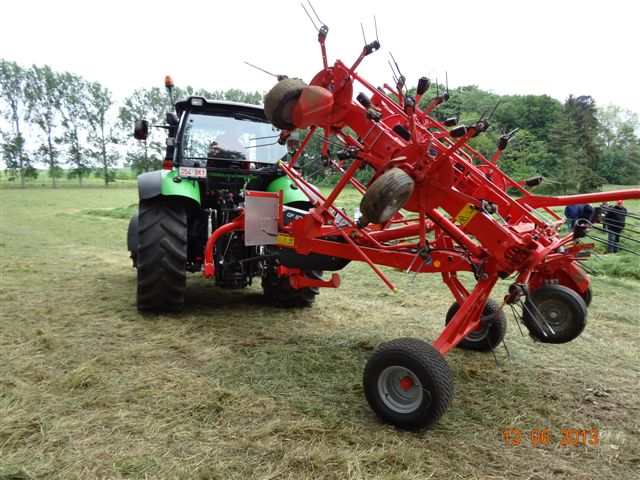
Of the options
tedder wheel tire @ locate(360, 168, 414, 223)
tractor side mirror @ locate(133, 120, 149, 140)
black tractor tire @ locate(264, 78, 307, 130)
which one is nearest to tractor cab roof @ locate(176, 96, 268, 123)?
tractor side mirror @ locate(133, 120, 149, 140)

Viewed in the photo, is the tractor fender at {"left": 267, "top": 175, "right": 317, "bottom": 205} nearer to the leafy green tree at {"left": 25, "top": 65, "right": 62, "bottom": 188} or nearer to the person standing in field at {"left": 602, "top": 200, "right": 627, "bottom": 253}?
the person standing in field at {"left": 602, "top": 200, "right": 627, "bottom": 253}

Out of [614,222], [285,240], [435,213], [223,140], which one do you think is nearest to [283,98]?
[285,240]

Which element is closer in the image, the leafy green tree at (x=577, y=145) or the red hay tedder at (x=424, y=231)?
the red hay tedder at (x=424, y=231)

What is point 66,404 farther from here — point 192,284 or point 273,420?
Answer: point 192,284

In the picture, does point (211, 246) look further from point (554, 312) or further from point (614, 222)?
point (614, 222)

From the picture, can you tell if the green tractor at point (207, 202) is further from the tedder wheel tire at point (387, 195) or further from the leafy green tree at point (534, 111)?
the leafy green tree at point (534, 111)

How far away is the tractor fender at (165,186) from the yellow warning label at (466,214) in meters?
2.60

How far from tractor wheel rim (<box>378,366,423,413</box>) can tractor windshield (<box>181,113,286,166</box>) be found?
281 centimetres

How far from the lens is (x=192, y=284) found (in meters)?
5.80

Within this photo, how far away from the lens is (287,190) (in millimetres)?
4715

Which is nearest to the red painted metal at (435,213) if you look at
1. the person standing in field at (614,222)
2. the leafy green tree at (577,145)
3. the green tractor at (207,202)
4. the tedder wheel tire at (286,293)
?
the person standing in field at (614,222)

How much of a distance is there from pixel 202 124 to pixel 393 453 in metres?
3.75

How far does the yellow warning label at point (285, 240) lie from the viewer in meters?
3.40

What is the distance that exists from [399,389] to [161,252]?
2.53 m
